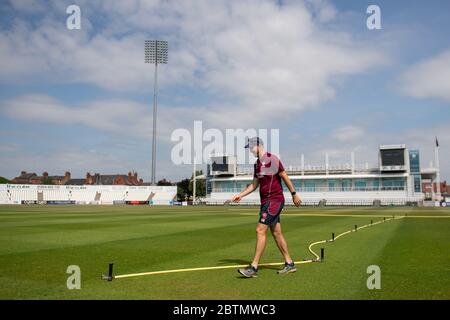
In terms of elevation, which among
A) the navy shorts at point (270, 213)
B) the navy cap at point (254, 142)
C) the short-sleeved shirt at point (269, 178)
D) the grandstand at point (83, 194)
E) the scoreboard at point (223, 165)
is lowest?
the grandstand at point (83, 194)

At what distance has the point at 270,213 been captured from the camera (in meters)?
7.77

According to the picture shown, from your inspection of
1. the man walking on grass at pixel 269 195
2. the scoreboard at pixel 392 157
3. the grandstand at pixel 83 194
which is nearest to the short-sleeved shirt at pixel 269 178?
the man walking on grass at pixel 269 195

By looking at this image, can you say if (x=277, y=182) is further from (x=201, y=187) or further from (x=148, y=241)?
(x=201, y=187)

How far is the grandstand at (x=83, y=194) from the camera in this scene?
100 m

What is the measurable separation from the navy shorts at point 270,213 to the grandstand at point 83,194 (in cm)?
10540

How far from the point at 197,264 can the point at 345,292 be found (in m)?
3.63

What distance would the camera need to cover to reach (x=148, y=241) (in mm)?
13398

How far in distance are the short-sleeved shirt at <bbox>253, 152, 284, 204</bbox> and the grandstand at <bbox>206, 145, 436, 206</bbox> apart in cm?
9510

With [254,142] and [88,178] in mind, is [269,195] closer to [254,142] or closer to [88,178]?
[254,142]

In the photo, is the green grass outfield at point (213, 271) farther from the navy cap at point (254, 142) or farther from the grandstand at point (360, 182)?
the grandstand at point (360, 182)

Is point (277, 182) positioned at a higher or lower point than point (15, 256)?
higher

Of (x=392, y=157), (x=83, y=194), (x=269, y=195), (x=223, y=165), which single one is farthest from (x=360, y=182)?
(x=269, y=195)

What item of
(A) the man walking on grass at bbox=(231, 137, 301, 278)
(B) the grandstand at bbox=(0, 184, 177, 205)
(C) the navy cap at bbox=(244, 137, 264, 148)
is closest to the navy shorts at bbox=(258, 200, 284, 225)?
(A) the man walking on grass at bbox=(231, 137, 301, 278)
